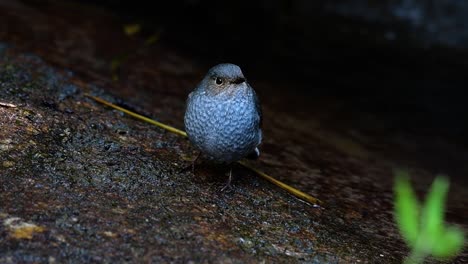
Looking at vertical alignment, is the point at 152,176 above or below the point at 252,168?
below

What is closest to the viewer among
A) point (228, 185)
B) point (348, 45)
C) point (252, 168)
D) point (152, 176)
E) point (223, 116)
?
point (152, 176)

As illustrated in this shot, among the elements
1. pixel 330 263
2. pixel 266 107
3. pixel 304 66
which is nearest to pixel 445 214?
→ pixel 330 263

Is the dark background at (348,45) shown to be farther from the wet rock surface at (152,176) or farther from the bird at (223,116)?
the bird at (223,116)

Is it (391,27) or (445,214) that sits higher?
(391,27)

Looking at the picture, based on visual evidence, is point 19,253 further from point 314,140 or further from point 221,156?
point 314,140

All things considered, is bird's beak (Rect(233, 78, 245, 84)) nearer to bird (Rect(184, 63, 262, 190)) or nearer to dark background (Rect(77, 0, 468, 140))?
bird (Rect(184, 63, 262, 190))

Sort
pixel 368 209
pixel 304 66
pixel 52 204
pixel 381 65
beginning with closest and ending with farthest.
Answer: pixel 52 204
pixel 368 209
pixel 304 66
pixel 381 65

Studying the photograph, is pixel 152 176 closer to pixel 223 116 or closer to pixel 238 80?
pixel 223 116

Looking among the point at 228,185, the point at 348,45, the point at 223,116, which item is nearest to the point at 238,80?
the point at 223,116
